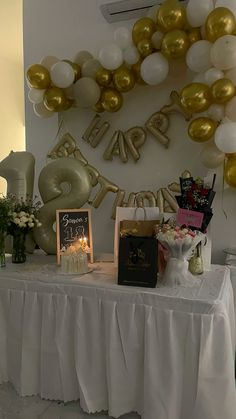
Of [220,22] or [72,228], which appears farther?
[72,228]

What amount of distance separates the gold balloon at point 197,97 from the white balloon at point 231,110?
0.11m

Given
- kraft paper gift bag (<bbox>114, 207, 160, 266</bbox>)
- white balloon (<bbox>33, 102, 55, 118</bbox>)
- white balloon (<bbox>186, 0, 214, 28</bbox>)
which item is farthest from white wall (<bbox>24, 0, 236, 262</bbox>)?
kraft paper gift bag (<bbox>114, 207, 160, 266</bbox>)

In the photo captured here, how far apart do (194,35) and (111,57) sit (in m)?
0.48

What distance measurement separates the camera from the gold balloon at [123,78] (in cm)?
198

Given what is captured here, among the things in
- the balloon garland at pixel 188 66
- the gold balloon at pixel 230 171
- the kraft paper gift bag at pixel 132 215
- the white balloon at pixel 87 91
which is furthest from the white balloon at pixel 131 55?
the kraft paper gift bag at pixel 132 215

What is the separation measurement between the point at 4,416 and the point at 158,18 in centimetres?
218

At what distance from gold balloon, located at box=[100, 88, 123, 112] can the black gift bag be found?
99cm

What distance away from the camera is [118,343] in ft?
4.70

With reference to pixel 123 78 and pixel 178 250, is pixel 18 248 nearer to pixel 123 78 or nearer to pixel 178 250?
pixel 178 250

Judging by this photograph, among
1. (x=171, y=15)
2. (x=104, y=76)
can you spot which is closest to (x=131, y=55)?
(x=104, y=76)

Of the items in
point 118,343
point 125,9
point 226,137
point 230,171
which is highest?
point 125,9

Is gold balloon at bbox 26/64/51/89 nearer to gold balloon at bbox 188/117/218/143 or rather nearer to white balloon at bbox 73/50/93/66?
white balloon at bbox 73/50/93/66

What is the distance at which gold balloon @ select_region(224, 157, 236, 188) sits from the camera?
5.91 ft

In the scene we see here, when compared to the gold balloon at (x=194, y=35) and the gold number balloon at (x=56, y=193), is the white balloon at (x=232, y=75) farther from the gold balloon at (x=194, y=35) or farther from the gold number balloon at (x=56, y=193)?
the gold number balloon at (x=56, y=193)
